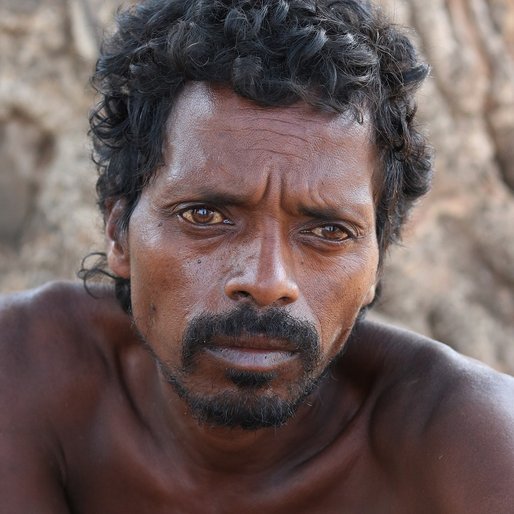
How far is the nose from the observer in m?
1.83

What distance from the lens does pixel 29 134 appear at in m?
4.16

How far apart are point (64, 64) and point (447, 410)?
104 inches

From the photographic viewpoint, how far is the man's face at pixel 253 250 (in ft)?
6.15

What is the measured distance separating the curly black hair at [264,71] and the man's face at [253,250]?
52 mm

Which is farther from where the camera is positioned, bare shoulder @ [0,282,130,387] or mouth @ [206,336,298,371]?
bare shoulder @ [0,282,130,387]

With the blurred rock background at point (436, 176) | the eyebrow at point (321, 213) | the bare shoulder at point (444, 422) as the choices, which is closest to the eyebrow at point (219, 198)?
the eyebrow at point (321, 213)

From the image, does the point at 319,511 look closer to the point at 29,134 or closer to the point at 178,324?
the point at 178,324

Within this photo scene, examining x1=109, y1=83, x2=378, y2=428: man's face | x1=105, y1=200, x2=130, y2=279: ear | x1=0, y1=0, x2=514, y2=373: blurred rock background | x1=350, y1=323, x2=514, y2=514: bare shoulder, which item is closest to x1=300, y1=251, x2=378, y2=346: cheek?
x1=109, y1=83, x2=378, y2=428: man's face

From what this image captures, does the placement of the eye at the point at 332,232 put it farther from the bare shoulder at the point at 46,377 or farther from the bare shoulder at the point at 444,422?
the bare shoulder at the point at 46,377

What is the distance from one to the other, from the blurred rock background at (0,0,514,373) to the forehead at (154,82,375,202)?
1.99 metres

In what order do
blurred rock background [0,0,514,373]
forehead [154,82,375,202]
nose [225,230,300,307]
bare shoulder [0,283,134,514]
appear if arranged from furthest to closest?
blurred rock background [0,0,514,373]
bare shoulder [0,283,134,514]
forehead [154,82,375,202]
nose [225,230,300,307]

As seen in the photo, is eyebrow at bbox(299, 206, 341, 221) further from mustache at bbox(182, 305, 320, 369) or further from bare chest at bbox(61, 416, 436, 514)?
bare chest at bbox(61, 416, 436, 514)

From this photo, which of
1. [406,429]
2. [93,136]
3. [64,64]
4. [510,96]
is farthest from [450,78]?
[406,429]

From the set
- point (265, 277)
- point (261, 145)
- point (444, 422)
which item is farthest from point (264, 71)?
point (444, 422)
